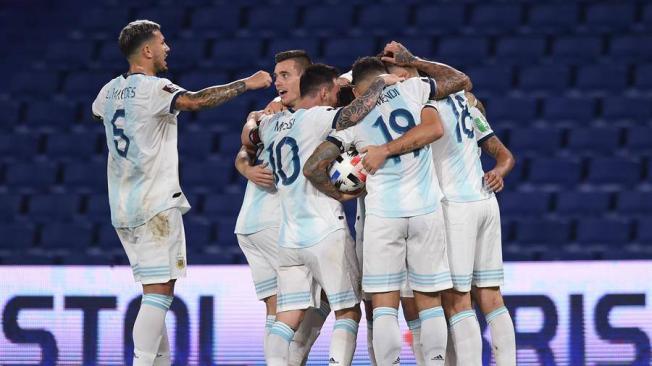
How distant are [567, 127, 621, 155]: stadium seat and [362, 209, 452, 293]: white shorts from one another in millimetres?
4770

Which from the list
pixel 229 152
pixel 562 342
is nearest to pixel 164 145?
pixel 562 342

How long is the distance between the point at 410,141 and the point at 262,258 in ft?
3.89

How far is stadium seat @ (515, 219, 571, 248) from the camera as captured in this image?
9344mm

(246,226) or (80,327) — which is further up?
(246,226)

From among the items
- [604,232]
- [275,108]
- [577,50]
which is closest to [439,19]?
[577,50]

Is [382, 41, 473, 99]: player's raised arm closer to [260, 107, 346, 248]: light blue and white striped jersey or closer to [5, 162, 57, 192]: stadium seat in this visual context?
[260, 107, 346, 248]: light blue and white striped jersey

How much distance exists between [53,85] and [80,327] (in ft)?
14.5

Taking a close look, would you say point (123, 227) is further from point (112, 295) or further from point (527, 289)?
point (527, 289)

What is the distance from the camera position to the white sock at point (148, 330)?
5.67 metres

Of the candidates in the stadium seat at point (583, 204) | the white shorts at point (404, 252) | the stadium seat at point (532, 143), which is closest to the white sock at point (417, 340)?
the white shorts at point (404, 252)

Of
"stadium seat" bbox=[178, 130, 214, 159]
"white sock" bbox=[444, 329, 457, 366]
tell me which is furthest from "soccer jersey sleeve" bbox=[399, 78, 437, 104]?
"stadium seat" bbox=[178, 130, 214, 159]

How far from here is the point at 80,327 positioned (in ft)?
23.9

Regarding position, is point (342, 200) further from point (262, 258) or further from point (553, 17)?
point (553, 17)

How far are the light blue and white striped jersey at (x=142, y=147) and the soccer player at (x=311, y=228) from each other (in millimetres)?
559
